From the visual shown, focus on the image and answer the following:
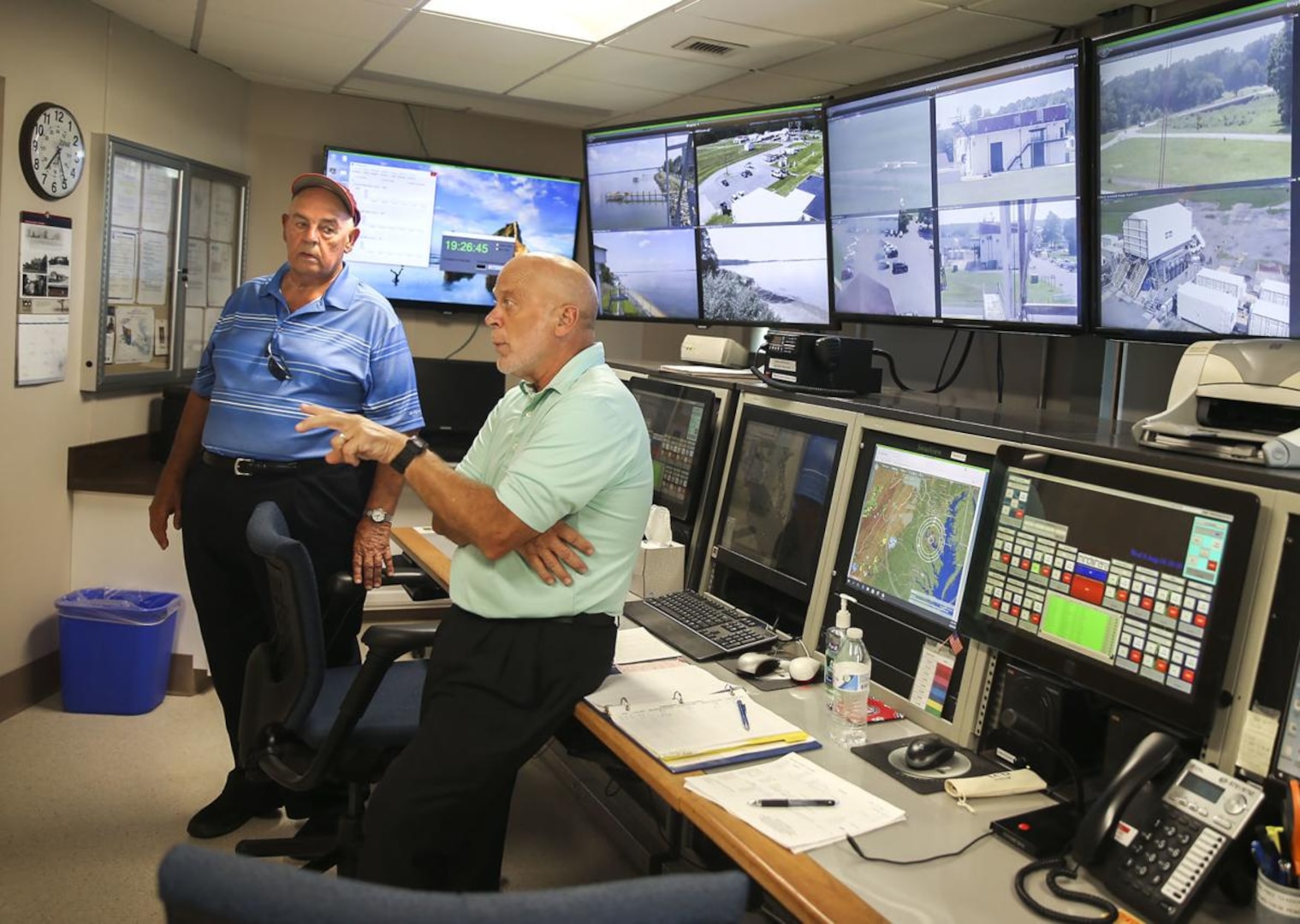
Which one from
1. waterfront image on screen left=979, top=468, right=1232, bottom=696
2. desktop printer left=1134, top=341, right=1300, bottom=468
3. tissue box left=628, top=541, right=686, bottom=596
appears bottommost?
tissue box left=628, top=541, right=686, bottom=596

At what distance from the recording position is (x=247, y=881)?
31.3 inches

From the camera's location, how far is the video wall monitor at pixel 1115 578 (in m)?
1.46

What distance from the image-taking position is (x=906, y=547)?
2043mm

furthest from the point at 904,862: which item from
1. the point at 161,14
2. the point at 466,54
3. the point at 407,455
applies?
the point at 161,14

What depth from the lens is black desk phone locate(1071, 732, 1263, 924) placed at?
51.7 inches

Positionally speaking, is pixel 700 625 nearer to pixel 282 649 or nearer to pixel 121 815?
pixel 282 649

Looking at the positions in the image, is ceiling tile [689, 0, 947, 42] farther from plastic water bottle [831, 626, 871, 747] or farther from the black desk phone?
the black desk phone

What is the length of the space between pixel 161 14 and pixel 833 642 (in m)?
3.27

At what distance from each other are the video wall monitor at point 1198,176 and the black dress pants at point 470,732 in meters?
1.31

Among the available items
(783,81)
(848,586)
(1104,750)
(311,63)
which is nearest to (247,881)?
(1104,750)

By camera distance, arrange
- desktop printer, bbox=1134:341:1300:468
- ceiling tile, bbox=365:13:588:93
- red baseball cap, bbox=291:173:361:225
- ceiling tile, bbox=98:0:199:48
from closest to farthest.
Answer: desktop printer, bbox=1134:341:1300:468, red baseball cap, bbox=291:173:361:225, ceiling tile, bbox=98:0:199:48, ceiling tile, bbox=365:13:588:93

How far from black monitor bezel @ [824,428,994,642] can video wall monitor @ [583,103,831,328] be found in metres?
0.99

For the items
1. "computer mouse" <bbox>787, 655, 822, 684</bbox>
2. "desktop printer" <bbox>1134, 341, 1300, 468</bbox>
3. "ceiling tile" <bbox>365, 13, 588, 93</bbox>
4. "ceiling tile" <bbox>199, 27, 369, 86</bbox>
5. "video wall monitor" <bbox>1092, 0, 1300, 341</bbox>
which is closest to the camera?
"desktop printer" <bbox>1134, 341, 1300, 468</bbox>

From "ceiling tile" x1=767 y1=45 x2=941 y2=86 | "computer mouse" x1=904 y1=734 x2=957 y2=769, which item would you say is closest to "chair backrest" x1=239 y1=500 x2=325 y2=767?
"computer mouse" x1=904 y1=734 x2=957 y2=769
